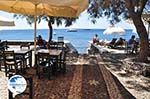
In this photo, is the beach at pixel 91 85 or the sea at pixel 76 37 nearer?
the beach at pixel 91 85

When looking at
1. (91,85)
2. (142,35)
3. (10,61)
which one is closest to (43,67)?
(10,61)

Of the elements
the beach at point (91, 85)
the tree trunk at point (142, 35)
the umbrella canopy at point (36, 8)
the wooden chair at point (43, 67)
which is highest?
the umbrella canopy at point (36, 8)

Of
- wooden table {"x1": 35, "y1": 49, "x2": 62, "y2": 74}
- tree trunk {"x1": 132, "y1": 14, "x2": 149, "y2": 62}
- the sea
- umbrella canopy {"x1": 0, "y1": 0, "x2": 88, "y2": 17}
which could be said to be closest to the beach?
wooden table {"x1": 35, "y1": 49, "x2": 62, "y2": 74}

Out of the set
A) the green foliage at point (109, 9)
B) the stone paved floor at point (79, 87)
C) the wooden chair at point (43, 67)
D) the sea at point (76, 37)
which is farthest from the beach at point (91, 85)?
the sea at point (76, 37)

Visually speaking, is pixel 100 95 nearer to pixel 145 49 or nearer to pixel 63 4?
pixel 63 4

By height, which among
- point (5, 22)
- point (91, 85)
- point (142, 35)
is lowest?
point (91, 85)

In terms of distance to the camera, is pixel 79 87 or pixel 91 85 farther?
pixel 91 85

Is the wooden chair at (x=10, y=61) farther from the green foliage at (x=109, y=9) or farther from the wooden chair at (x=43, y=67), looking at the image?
the green foliage at (x=109, y=9)

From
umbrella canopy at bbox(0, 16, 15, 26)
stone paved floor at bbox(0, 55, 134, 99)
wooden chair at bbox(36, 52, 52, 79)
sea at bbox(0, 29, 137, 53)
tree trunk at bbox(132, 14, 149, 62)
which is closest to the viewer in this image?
stone paved floor at bbox(0, 55, 134, 99)

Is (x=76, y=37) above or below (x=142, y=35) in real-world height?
below

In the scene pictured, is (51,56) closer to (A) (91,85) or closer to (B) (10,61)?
(B) (10,61)

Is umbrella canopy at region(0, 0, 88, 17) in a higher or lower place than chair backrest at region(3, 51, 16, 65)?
higher

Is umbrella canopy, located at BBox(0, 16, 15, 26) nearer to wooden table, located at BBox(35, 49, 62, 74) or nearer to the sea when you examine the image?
wooden table, located at BBox(35, 49, 62, 74)

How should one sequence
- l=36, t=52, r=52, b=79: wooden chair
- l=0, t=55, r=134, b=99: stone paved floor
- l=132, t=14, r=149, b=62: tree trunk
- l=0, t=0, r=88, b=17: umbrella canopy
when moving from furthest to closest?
l=132, t=14, r=149, b=62: tree trunk
l=36, t=52, r=52, b=79: wooden chair
l=0, t=0, r=88, b=17: umbrella canopy
l=0, t=55, r=134, b=99: stone paved floor
